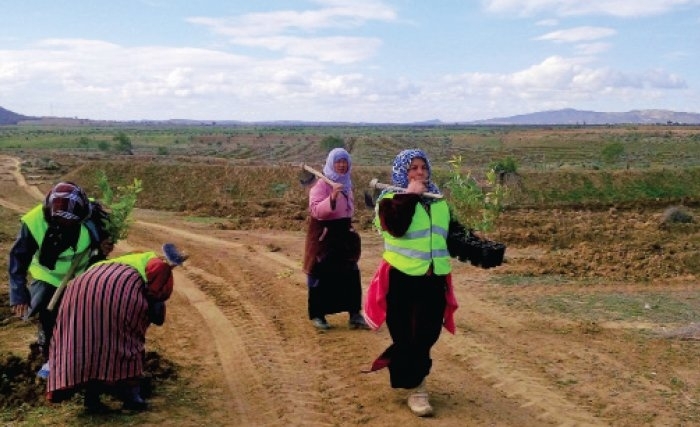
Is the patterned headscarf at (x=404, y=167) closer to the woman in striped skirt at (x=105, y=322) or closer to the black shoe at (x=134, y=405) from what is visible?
the woman in striped skirt at (x=105, y=322)

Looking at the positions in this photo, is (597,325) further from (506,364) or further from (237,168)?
(237,168)

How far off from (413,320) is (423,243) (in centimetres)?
57

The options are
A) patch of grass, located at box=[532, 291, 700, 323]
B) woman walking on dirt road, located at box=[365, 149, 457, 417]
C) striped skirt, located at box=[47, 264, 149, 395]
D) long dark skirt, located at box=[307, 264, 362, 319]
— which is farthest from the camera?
patch of grass, located at box=[532, 291, 700, 323]

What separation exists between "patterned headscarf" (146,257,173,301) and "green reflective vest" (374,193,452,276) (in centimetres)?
160

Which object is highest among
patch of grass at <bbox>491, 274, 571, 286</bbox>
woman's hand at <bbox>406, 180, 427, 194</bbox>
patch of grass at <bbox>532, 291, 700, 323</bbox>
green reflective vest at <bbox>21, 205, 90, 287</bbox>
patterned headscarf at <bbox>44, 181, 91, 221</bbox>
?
woman's hand at <bbox>406, 180, 427, 194</bbox>

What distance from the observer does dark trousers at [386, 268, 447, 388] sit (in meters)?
4.82

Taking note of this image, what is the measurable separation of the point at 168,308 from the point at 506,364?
4205 mm

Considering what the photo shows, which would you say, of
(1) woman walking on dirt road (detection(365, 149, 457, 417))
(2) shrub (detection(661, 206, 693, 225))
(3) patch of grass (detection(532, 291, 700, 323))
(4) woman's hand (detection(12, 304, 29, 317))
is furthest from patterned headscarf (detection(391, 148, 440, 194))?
(2) shrub (detection(661, 206, 693, 225))

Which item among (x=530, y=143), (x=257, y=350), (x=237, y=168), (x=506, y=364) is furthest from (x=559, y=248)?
(x=530, y=143)

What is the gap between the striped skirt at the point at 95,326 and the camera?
4.33 m

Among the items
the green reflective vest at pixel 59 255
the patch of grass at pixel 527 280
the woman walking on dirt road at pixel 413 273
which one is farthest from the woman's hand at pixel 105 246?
the patch of grass at pixel 527 280

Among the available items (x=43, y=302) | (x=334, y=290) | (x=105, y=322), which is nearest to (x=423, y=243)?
(x=105, y=322)

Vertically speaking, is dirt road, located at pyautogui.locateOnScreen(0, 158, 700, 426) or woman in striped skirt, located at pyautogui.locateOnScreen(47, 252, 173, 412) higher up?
woman in striped skirt, located at pyautogui.locateOnScreen(47, 252, 173, 412)

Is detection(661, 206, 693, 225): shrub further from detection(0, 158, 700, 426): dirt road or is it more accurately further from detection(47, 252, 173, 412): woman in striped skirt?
detection(47, 252, 173, 412): woman in striped skirt
